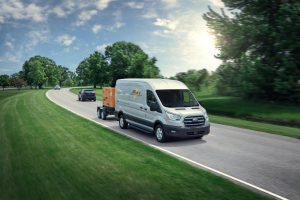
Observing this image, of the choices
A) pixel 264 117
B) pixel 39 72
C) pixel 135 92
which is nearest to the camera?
pixel 135 92

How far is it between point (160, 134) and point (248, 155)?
3791mm

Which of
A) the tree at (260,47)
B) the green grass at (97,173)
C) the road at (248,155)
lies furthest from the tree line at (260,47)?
the green grass at (97,173)

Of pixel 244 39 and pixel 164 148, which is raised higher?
pixel 244 39

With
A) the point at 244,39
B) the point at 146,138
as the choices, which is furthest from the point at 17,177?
the point at 244,39

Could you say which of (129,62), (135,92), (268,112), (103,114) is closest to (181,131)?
(135,92)

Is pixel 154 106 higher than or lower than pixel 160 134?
higher

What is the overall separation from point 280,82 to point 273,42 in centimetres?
479

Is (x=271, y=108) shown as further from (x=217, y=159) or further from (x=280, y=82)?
(x=217, y=159)

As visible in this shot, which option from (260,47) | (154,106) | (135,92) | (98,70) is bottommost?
(154,106)

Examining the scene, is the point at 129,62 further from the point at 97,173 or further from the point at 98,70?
the point at 97,173

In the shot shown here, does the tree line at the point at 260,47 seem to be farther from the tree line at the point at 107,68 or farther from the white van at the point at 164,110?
the tree line at the point at 107,68

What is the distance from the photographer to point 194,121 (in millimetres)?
12883

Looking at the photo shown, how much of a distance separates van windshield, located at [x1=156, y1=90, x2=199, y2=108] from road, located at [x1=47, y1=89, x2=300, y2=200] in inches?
62.0

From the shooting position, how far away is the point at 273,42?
2831 cm
